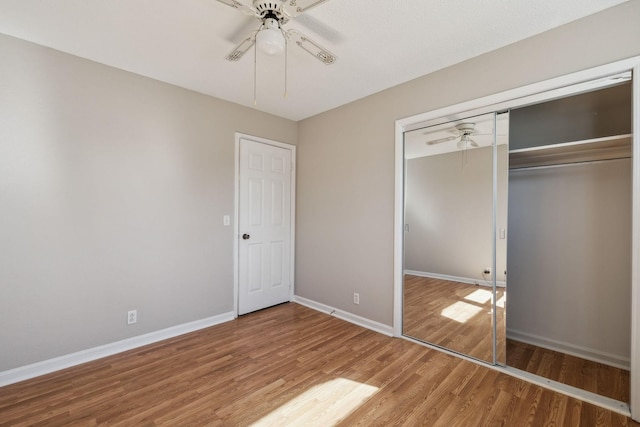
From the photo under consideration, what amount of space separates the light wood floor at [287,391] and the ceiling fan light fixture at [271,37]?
233 cm

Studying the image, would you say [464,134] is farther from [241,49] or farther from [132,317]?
[132,317]

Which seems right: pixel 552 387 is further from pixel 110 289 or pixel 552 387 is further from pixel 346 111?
pixel 110 289

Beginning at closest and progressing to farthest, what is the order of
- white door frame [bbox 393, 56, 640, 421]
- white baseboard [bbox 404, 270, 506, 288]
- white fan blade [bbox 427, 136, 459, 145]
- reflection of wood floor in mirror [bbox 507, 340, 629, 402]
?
white door frame [bbox 393, 56, 640, 421] < reflection of wood floor in mirror [bbox 507, 340, 629, 402] < white baseboard [bbox 404, 270, 506, 288] < white fan blade [bbox 427, 136, 459, 145]

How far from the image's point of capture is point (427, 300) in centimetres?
285

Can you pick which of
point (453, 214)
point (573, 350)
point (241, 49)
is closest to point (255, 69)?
point (241, 49)

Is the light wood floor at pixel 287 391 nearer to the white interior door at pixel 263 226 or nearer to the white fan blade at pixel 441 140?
the white interior door at pixel 263 226

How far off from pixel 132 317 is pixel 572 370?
3868 millimetres

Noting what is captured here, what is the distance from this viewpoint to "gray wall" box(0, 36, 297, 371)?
2.16 metres

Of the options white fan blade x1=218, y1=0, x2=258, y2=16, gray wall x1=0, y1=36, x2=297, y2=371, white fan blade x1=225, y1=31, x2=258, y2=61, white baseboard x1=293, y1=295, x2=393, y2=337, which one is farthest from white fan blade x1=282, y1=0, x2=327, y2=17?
white baseboard x1=293, y1=295, x2=393, y2=337

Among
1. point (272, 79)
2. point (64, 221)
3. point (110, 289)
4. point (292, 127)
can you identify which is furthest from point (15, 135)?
point (292, 127)

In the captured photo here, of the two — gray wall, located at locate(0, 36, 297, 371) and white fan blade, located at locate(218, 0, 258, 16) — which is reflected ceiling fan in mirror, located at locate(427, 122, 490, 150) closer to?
white fan blade, located at locate(218, 0, 258, 16)

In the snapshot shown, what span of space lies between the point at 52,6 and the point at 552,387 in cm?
434

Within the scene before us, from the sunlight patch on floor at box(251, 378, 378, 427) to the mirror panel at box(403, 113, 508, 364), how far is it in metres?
1.04

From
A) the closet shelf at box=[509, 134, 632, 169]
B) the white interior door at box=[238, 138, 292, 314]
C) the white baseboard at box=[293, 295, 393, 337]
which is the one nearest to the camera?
the closet shelf at box=[509, 134, 632, 169]
